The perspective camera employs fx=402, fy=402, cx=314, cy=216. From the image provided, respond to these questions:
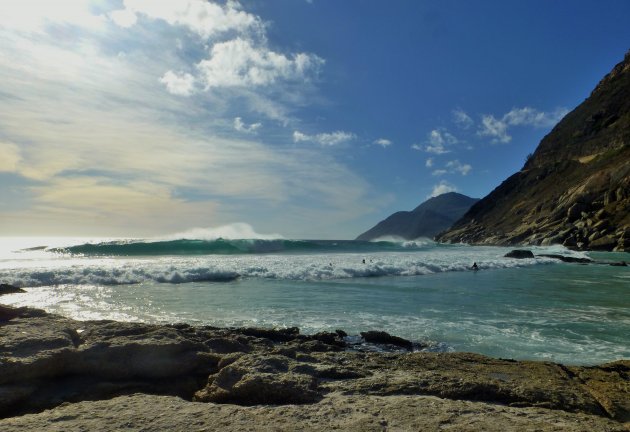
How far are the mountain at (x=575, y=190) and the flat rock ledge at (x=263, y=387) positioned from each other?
50299 mm

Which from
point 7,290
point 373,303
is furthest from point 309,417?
point 7,290

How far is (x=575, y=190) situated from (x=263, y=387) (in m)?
70.9

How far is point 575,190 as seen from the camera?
62.0 meters

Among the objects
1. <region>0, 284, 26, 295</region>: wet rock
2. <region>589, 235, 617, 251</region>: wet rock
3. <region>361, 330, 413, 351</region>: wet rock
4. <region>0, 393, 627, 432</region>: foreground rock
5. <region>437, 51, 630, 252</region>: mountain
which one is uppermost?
<region>437, 51, 630, 252</region>: mountain

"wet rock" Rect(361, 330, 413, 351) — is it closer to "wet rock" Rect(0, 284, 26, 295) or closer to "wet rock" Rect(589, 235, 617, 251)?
"wet rock" Rect(0, 284, 26, 295)

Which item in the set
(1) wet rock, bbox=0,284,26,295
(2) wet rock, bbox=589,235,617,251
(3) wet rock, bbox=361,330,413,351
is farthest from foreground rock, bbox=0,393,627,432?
(2) wet rock, bbox=589,235,617,251

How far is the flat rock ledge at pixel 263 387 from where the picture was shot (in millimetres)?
3480

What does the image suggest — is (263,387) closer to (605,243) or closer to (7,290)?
(7,290)

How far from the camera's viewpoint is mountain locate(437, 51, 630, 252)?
5169 cm

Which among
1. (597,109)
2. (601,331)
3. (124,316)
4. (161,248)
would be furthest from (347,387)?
(597,109)

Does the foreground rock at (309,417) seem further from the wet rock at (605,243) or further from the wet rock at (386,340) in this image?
the wet rock at (605,243)

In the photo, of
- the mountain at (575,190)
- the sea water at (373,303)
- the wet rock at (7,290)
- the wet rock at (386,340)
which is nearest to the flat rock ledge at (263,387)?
the wet rock at (386,340)

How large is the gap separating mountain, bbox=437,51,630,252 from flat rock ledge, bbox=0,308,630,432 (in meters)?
50.3

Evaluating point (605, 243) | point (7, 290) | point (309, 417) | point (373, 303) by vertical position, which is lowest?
point (373, 303)
